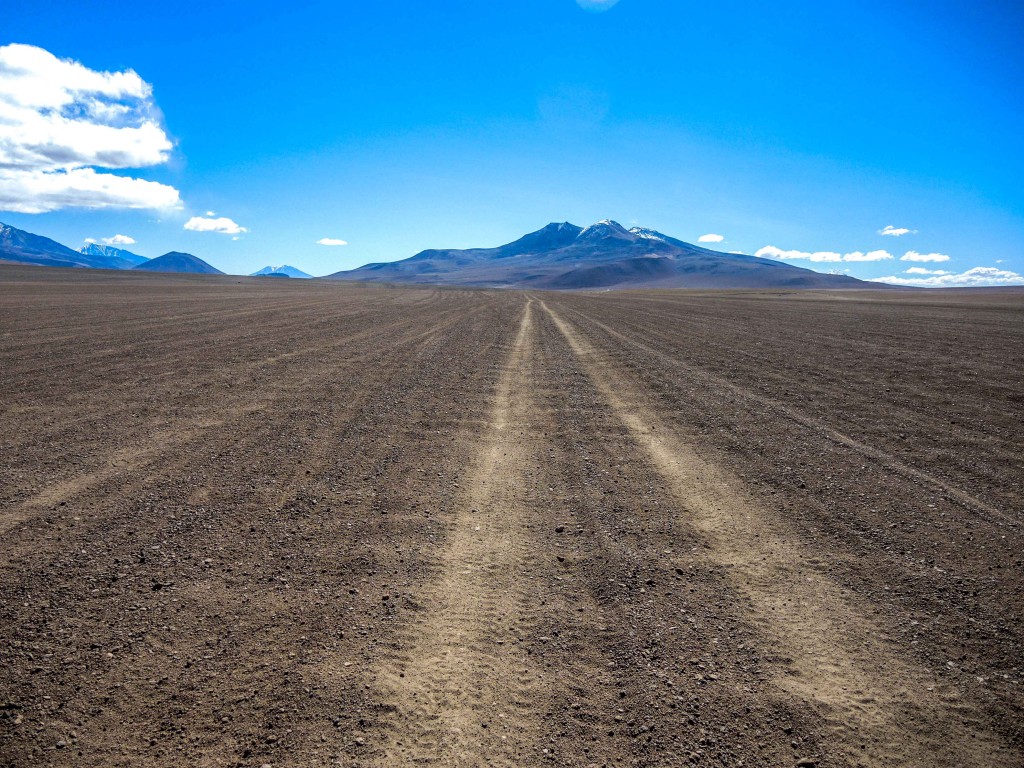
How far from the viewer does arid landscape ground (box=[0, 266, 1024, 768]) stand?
262 centimetres

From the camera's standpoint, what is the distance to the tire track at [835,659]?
2584mm

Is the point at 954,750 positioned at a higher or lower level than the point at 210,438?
lower

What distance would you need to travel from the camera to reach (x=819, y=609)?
3.56 meters

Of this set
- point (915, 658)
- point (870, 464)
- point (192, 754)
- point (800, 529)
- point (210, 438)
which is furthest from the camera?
point (210, 438)

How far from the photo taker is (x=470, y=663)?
120 inches

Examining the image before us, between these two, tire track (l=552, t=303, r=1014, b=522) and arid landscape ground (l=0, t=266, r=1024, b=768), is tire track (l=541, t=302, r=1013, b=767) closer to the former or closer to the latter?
arid landscape ground (l=0, t=266, r=1024, b=768)

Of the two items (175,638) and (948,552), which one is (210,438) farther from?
(948,552)

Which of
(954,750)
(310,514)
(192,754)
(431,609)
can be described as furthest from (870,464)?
(192,754)

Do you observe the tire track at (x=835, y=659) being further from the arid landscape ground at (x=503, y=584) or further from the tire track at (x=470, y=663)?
the tire track at (x=470, y=663)

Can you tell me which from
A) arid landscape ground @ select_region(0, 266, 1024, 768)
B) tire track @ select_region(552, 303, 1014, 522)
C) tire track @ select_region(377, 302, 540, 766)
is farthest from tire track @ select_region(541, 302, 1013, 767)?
tire track @ select_region(552, 303, 1014, 522)

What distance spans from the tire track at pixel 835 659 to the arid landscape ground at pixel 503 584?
2cm

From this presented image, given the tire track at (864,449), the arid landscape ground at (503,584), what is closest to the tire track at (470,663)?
the arid landscape ground at (503,584)

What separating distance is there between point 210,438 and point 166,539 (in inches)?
112

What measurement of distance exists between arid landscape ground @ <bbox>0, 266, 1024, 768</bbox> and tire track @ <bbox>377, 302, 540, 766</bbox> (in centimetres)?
2
